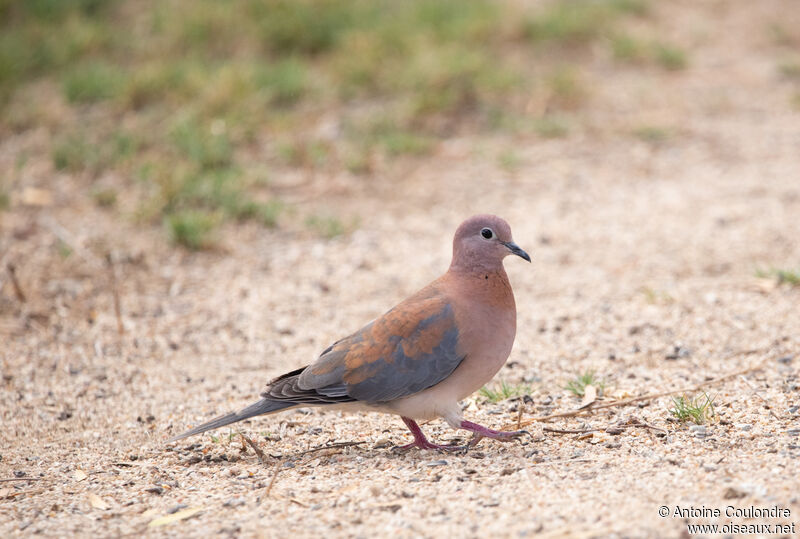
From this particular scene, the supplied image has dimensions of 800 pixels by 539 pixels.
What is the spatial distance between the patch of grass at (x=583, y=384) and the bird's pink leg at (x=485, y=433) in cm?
55

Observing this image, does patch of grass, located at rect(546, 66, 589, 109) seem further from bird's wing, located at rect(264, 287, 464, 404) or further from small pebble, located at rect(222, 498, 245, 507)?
small pebble, located at rect(222, 498, 245, 507)

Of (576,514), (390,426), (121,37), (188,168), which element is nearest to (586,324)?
(390,426)

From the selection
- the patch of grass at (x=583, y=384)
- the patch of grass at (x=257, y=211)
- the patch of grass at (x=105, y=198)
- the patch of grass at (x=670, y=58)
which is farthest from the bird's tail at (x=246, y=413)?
the patch of grass at (x=670, y=58)

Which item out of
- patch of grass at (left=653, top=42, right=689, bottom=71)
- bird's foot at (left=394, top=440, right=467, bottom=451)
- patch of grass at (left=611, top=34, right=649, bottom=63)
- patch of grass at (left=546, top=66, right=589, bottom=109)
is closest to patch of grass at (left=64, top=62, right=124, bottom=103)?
patch of grass at (left=546, top=66, right=589, bottom=109)

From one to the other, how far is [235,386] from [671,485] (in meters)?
2.33

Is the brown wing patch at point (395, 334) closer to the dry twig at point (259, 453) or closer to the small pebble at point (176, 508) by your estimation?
the dry twig at point (259, 453)

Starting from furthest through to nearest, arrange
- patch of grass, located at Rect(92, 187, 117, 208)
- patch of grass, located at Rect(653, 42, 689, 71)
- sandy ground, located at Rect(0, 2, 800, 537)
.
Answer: patch of grass, located at Rect(653, 42, 689, 71)
patch of grass, located at Rect(92, 187, 117, 208)
sandy ground, located at Rect(0, 2, 800, 537)

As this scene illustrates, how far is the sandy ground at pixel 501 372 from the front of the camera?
3.20 meters

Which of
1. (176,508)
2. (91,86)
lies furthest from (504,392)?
(91,86)

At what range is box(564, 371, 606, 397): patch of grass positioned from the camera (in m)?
4.21

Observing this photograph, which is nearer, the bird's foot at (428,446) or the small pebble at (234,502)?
the small pebble at (234,502)

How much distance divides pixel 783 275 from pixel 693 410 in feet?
6.11

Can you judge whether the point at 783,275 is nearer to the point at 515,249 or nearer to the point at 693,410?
the point at 693,410

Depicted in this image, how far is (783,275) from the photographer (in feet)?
17.2
